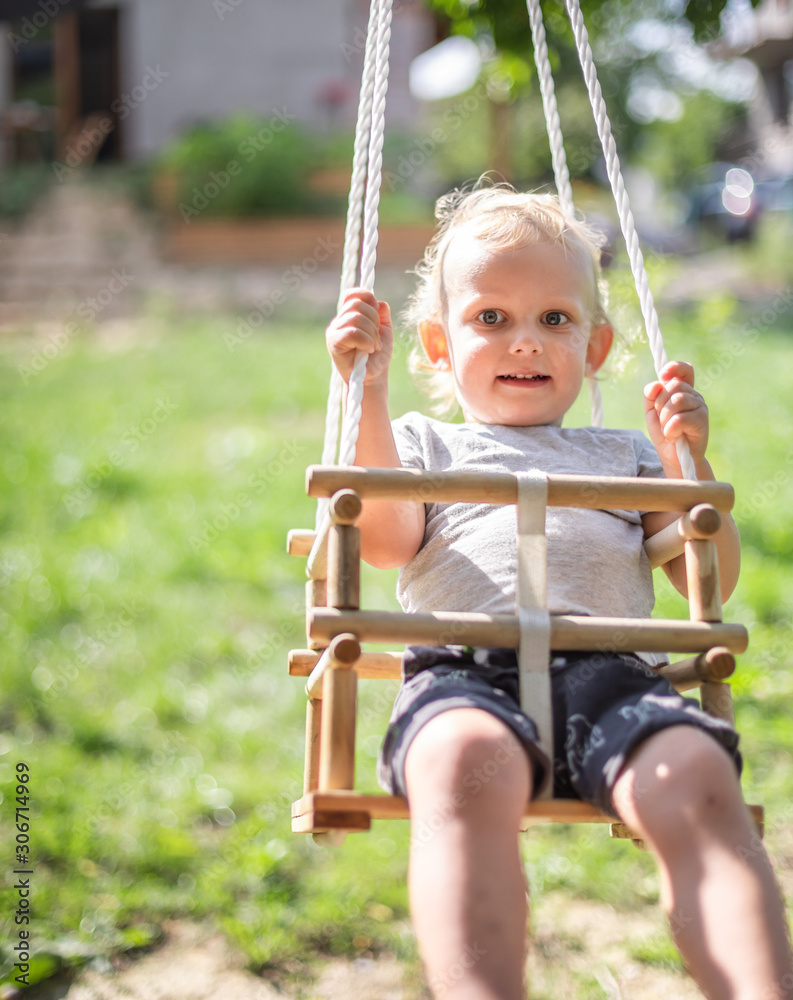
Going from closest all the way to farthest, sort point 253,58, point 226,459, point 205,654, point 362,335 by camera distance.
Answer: point 362,335, point 205,654, point 226,459, point 253,58

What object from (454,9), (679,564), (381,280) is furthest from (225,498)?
(381,280)

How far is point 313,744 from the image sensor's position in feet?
7.18

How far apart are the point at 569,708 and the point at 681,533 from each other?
Answer: 375mm

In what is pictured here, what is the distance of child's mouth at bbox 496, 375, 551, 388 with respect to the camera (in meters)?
2.21

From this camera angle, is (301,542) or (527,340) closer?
(527,340)

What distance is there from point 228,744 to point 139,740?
38 centimetres

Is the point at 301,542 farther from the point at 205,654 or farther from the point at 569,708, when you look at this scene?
the point at 205,654

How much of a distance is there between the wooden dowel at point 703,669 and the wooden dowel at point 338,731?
0.59m

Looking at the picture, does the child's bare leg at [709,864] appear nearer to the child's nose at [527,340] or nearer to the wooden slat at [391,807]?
the wooden slat at [391,807]

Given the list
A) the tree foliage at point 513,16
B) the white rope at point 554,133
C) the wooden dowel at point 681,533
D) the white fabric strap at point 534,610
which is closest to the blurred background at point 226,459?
the tree foliage at point 513,16

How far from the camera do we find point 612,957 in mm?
2965

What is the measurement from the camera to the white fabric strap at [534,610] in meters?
1.76

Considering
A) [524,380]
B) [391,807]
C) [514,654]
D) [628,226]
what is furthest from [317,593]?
[628,226]

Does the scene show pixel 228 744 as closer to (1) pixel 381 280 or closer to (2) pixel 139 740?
(2) pixel 139 740
